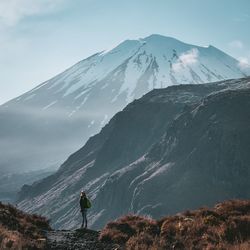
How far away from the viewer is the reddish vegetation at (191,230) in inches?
695

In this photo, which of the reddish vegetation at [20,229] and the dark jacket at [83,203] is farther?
the dark jacket at [83,203]

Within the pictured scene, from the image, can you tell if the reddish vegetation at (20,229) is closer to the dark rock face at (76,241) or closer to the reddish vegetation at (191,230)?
the dark rock face at (76,241)

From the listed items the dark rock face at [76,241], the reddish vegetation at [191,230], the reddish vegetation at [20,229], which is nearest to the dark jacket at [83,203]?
the reddish vegetation at [20,229]

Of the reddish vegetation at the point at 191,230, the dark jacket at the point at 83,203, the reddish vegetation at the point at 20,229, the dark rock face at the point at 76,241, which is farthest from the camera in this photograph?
the dark jacket at the point at 83,203

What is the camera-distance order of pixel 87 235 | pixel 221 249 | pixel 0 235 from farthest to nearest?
pixel 87 235
pixel 0 235
pixel 221 249

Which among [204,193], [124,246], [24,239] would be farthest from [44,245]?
[204,193]

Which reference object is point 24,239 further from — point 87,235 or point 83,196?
point 83,196

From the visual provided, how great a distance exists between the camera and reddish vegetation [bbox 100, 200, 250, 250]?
17.6 metres

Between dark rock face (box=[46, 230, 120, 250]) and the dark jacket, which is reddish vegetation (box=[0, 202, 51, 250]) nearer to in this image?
dark rock face (box=[46, 230, 120, 250])

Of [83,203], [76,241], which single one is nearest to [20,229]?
[76,241]

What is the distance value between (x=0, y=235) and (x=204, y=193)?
18326 centimetres

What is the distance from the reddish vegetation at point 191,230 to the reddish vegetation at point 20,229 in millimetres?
2978

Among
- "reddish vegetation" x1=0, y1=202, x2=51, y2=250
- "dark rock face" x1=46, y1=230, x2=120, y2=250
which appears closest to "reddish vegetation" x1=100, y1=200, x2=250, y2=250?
"dark rock face" x1=46, y1=230, x2=120, y2=250

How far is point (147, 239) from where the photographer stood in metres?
18.5
